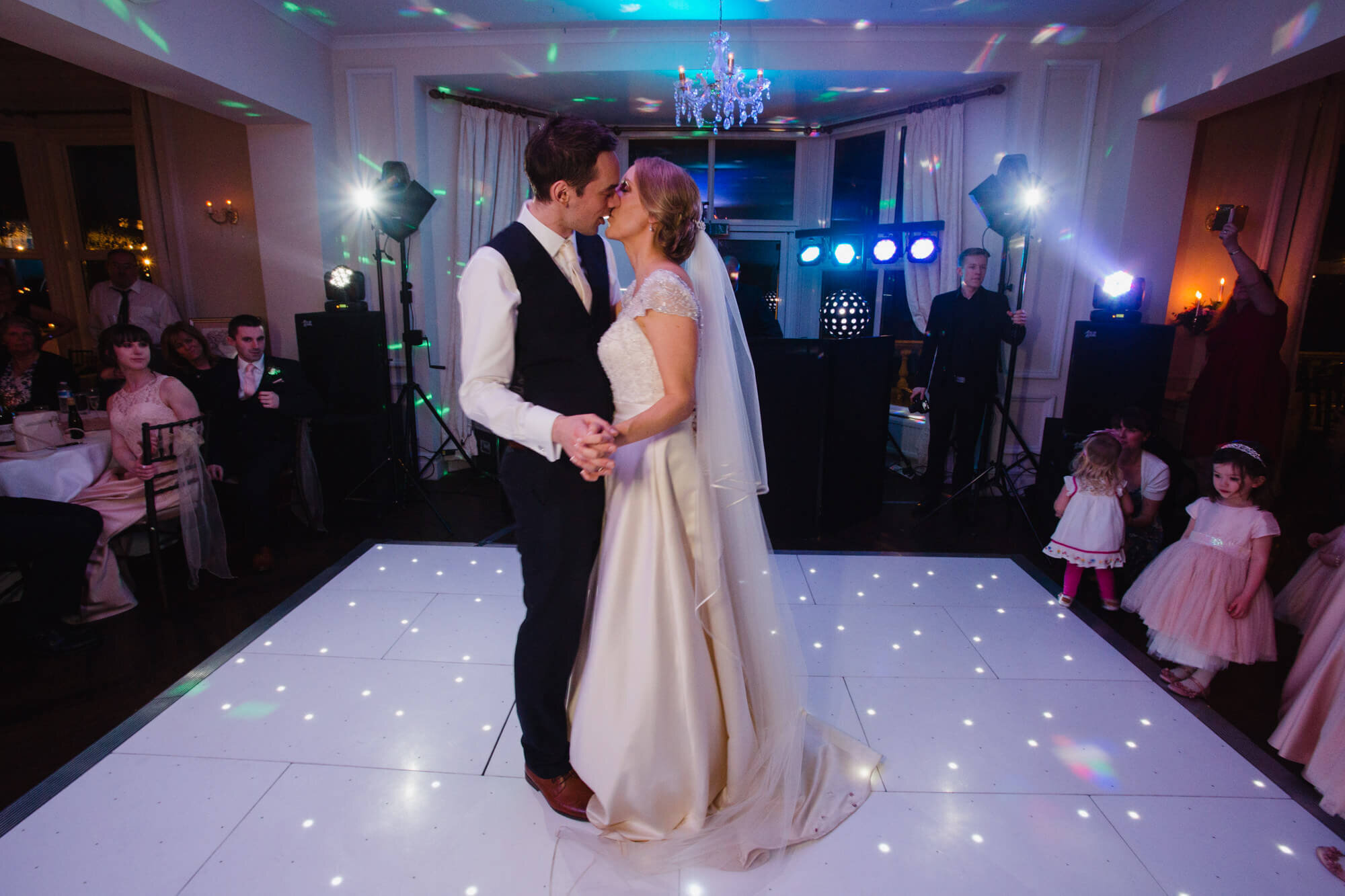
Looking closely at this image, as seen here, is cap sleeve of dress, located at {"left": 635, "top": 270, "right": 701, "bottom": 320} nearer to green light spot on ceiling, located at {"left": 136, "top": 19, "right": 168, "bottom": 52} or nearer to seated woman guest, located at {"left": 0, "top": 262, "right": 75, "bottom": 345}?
green light spot on ceiling, located at {"left": 136, "top": 19, "right": 168, "bottom": 52}

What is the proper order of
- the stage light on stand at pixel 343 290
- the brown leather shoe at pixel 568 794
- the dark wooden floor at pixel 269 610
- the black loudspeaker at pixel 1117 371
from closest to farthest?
1. the brown leather shoe at pixel 568 794
2. the dark wooden floor at pixel 269 610
3. the black loudspeaker at pixel 1117 371
4. the stage light on stand at pixel 343 290

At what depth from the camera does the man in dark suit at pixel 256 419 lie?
3.37 meters

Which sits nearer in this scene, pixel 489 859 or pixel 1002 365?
pixel 489 859

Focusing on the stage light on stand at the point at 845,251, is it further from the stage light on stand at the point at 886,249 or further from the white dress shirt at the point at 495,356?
the white dress shirt at the point at 495,356

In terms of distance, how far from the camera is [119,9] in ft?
10.3

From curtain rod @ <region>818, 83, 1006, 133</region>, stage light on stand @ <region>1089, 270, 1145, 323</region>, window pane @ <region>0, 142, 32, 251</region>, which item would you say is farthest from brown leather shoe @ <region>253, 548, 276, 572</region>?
window pane @ <region>0, 142, 32, 251</region>

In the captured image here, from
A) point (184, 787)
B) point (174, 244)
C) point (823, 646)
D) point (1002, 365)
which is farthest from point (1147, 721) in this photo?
point (174, 244)

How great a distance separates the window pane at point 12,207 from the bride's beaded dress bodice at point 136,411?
17.0 ft

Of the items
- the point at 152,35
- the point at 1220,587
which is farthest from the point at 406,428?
the point at 1220,587

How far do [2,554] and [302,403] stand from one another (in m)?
1.49

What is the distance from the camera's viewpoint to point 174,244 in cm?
521

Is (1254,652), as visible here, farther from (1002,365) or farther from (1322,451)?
(1322,451)

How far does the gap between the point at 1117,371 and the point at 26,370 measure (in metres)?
6.24

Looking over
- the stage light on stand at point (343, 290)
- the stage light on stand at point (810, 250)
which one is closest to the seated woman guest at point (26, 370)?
Result: the stage light on stand at point (343, 290)
